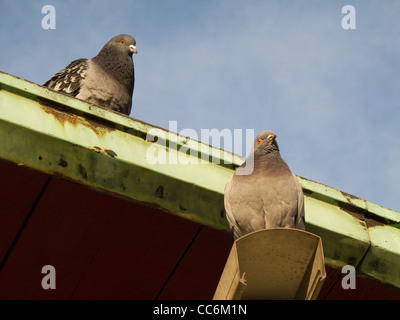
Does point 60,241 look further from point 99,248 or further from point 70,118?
point 70,118

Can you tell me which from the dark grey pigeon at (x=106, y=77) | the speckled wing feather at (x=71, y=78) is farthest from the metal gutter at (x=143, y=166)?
the speckled wing feather at (x=71, y=78)

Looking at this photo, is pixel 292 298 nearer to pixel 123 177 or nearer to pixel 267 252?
pixel 267 252

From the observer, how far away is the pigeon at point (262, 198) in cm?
321

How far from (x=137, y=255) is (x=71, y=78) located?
4.05 meters

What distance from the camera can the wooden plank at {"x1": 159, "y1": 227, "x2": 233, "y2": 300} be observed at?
3.12 meters

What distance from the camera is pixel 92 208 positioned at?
301 cm

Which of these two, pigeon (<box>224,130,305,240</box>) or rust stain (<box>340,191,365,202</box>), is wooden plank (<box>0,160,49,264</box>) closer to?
pigeon (<box>224,130,305,240</box>)

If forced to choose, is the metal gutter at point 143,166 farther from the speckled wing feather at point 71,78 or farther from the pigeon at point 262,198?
the speckled wing feather at point 71,78

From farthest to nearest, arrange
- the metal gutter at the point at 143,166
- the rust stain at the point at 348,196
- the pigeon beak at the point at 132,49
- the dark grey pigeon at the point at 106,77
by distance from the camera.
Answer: the pigeon beak at the point at 132,49 < the dark grey pigeon at the point at 106,77 < the rust stain at the point at 348,196 < the metal gutter at the point at 143,166

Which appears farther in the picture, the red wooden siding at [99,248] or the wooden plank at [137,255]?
the wooden plank at [137,255]

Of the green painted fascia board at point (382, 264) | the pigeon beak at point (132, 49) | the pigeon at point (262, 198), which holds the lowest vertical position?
the green painted fascia board at point (382, 264)

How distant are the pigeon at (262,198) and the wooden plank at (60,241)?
0.59m
